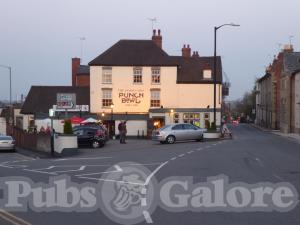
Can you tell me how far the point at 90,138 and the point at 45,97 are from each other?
30.4 meters

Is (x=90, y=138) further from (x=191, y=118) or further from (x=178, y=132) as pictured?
(x=191, y=118)

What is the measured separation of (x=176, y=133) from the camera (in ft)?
140

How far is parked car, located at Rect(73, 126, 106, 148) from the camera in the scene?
1571 inches

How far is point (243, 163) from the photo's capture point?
76.9 ft

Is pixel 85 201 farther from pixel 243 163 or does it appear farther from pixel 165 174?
pixel 243 163

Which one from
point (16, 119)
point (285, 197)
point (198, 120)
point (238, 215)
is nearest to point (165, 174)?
point (285, 197)

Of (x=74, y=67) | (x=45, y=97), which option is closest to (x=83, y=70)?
(x=74, y=67)

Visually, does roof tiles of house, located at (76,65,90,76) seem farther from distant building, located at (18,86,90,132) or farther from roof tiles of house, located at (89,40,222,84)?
roof tiles of house, located at (89,40,222,84)

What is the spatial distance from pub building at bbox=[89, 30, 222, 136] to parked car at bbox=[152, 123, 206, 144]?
18773 millimetres

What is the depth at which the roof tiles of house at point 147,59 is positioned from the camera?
63.3 meters

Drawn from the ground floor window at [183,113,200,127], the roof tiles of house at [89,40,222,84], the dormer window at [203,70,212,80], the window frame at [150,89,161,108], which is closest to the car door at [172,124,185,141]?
the ground floor window at [183,113,200,127]

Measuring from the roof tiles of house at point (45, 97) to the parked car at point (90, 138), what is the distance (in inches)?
1058

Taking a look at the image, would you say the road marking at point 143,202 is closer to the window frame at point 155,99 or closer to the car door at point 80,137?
the car door at point 80,137

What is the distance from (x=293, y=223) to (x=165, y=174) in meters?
8.86
